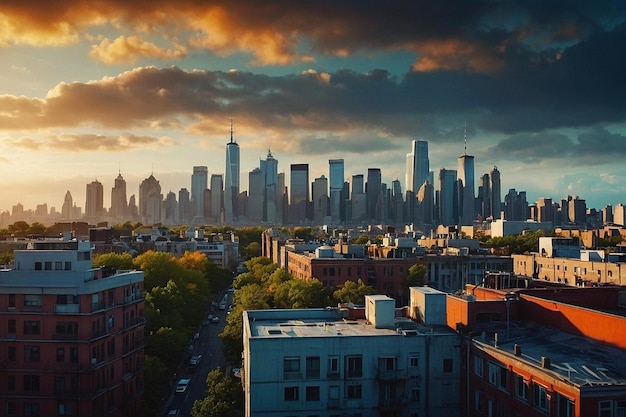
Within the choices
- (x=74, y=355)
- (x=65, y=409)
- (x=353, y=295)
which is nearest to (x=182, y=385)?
(x=65, y=409)

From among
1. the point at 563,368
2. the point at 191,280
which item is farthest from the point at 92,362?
the point at 191,280

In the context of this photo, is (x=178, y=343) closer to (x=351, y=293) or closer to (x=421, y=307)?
(x=351, y=293)

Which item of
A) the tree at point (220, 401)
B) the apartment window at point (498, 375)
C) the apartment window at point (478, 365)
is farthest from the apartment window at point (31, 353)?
the apartment window at point (498, 375)

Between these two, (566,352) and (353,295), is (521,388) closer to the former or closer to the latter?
(566,352)

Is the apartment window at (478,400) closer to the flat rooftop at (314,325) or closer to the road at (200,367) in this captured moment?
the flat rooftop at (314,325)

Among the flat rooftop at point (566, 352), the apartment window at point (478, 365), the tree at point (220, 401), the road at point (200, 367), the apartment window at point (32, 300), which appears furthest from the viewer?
the road at point (200, 367)

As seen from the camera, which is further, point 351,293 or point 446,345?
point 351,293
